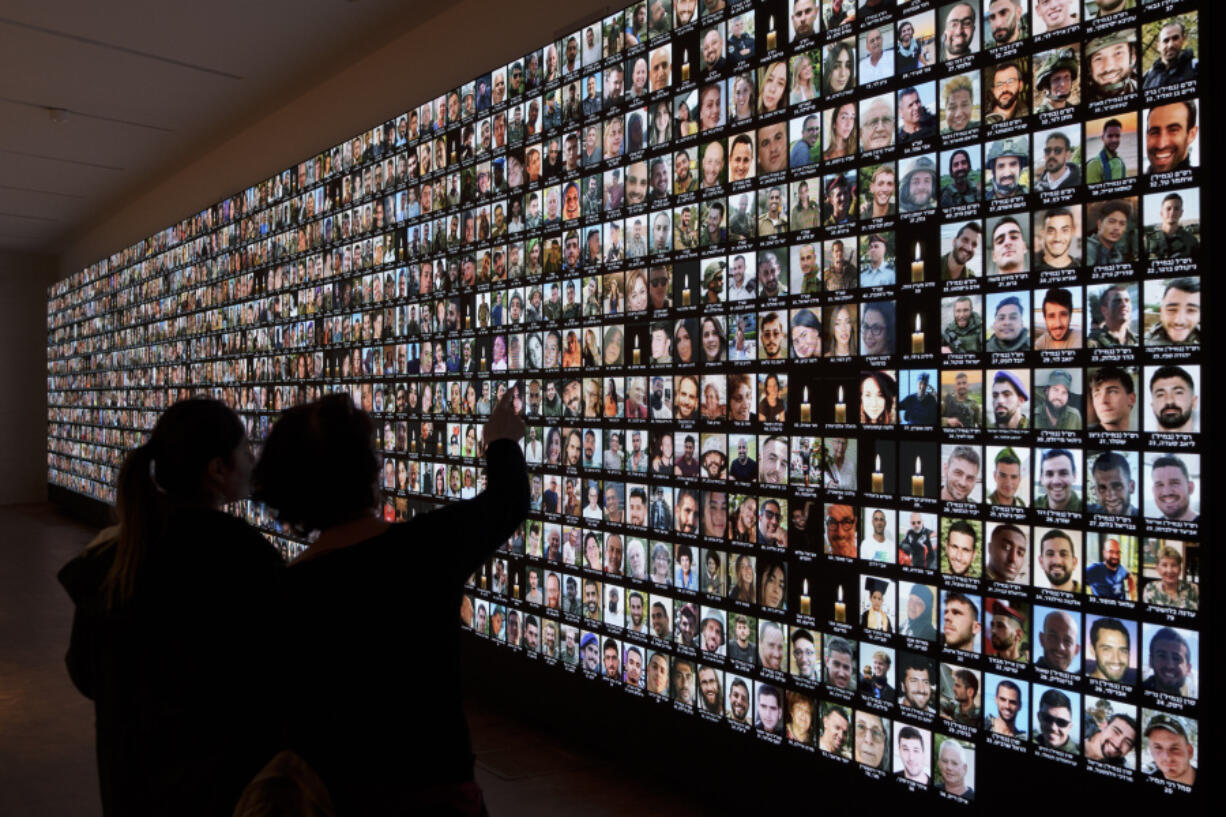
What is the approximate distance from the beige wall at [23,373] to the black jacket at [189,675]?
60.6 feet

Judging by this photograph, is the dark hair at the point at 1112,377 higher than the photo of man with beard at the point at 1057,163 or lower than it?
lower

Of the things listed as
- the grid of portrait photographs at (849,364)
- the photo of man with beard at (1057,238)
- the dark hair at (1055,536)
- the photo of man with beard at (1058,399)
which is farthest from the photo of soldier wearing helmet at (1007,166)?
the dark hair at (1055,536)

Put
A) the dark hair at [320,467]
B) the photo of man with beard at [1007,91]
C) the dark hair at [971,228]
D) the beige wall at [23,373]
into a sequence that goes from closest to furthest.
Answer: the dark hair at [320,467] → the photo of man with beard at [1007,91] → the dark hair at [971,228] → the beige wall at [23,373]

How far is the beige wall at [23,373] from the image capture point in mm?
17656

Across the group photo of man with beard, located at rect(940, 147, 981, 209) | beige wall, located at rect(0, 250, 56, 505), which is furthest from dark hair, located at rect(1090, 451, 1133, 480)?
beige wall, located at rect(0, 250, 56, 505)

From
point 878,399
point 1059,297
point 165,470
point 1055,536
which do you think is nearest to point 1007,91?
point 1059,297

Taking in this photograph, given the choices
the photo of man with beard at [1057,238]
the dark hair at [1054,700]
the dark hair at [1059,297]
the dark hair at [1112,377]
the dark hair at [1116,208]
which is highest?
the dark hair at [1116,208]

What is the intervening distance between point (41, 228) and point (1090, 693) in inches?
661

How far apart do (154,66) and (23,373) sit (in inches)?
514

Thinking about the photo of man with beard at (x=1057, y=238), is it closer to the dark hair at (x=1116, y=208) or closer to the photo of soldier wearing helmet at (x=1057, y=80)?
the dark hair at (x=1116, y=208)

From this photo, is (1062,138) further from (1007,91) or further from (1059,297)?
(1059,297)

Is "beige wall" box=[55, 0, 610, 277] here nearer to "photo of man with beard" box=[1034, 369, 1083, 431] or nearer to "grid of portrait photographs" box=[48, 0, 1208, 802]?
"grid of portrait photographs" box=[48, 0, 1208, 802]

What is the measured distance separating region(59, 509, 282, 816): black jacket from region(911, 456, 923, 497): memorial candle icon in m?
2.34

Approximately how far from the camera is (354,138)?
7.16 meters
